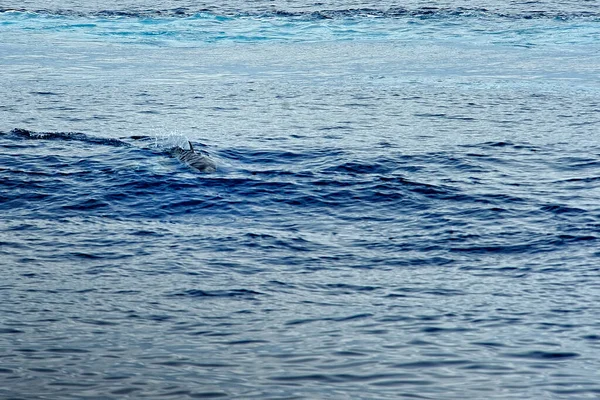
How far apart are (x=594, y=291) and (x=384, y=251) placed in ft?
8.13

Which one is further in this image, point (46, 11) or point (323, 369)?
→ point (46, 11)

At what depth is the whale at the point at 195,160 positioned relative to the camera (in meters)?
14.7

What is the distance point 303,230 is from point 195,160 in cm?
368

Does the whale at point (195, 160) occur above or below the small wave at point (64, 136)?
below

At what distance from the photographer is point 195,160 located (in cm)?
1498

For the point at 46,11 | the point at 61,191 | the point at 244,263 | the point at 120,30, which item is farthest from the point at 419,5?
the point at 244,263

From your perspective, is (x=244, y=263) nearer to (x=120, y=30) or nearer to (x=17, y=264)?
(x=17, y=264)

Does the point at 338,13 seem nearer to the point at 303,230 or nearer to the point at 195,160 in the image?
the point at 195,160

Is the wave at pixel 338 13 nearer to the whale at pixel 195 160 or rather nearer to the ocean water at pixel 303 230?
the ocean water at pixel 303 230

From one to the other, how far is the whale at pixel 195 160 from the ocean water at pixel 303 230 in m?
0.20

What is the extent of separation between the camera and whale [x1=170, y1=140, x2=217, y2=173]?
1468cm

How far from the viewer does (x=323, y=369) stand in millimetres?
7656

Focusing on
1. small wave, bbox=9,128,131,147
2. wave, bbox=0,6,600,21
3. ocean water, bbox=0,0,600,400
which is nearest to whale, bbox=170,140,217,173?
ocean water, bbox=0,0,600,400

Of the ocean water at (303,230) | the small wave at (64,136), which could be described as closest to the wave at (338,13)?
the ocean water at (303,230)
